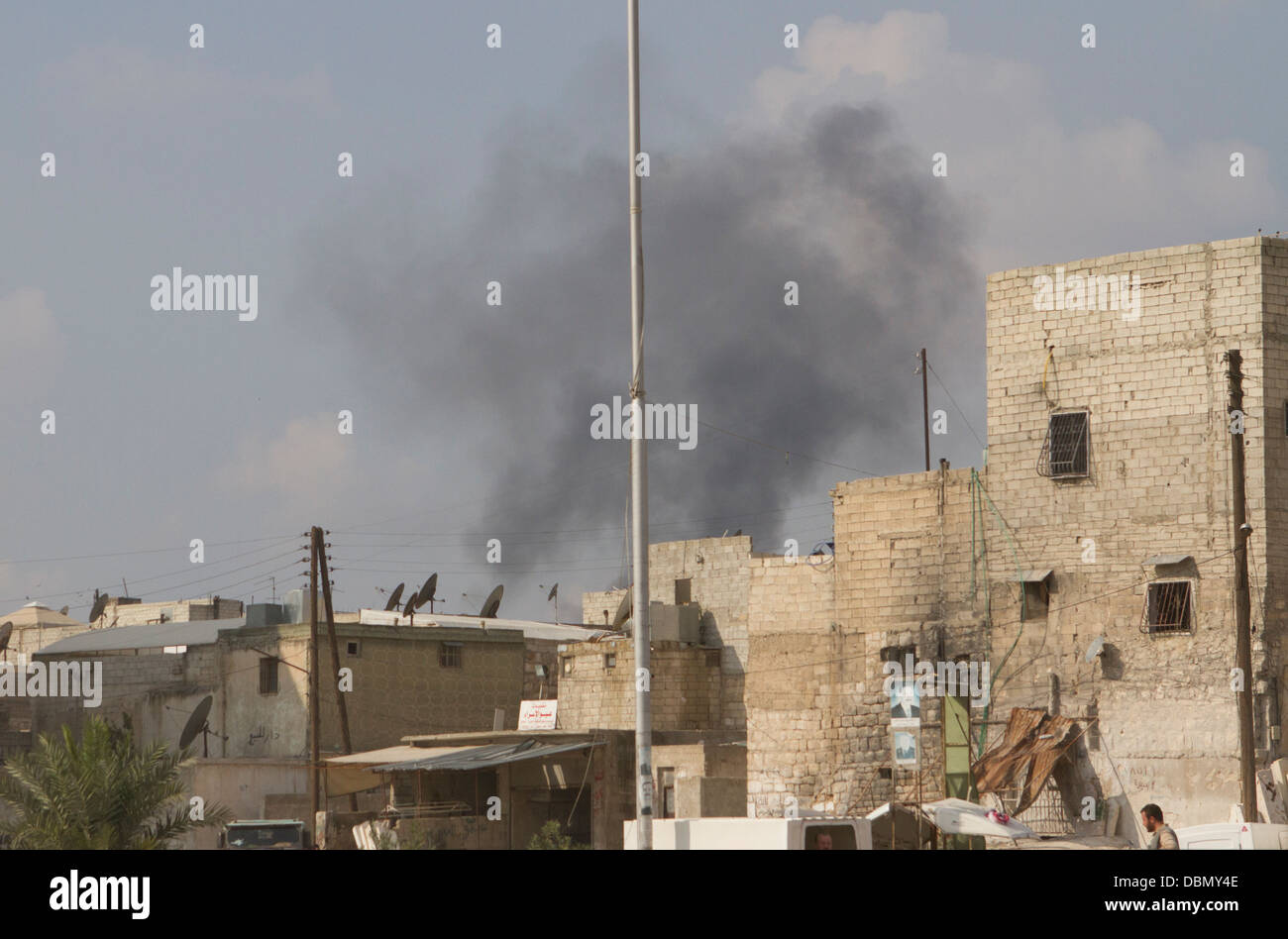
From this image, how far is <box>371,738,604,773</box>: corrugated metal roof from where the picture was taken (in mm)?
33406

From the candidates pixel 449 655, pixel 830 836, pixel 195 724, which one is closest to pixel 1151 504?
pixel 830 836

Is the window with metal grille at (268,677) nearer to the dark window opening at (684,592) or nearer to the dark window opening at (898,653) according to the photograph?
the dark window opening at (684,592)

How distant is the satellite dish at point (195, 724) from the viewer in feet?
153

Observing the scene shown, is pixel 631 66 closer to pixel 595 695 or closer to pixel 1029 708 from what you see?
pixel 1029 708

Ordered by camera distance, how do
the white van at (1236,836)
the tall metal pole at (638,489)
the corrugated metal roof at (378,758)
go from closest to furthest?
the tall metal pole at (638,489) → the white van at (1236,836) → the corrugated metal roof at (378,758)

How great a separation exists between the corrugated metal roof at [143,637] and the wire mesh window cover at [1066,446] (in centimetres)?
3286

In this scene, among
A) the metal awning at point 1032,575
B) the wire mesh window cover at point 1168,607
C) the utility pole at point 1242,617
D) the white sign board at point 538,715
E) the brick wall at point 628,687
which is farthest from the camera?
the brick wall at point 628,687

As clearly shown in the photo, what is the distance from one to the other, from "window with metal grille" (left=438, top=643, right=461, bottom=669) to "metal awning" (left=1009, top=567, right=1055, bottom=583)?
21512 mm

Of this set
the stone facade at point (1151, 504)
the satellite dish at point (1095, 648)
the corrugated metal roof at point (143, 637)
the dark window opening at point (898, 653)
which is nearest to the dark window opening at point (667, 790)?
the dark window opening at point (898, 653)

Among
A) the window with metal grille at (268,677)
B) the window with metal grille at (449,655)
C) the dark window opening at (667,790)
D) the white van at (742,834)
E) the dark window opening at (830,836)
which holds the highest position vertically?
the window with metal grille at (449,655)

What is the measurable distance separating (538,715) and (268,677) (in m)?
10.6

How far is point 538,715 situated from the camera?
4075 cm

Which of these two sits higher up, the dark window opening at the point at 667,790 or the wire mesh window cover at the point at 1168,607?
the wire mesh window cover at the point at 1168,607
